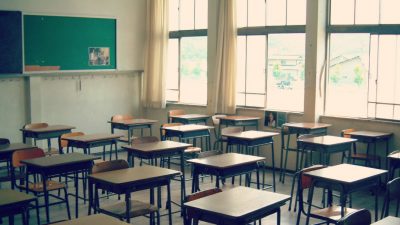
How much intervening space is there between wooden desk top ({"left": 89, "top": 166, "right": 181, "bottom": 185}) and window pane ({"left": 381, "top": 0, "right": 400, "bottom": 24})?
431cm

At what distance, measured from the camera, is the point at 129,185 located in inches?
188

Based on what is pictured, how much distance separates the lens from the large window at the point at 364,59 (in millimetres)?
7773

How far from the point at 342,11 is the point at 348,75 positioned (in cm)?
99

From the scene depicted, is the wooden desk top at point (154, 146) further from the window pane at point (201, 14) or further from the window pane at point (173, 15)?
the window pane at point (173, 15)

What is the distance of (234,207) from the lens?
3.99 m

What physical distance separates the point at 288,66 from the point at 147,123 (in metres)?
2.52

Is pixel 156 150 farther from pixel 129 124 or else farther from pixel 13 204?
pixel 129 124

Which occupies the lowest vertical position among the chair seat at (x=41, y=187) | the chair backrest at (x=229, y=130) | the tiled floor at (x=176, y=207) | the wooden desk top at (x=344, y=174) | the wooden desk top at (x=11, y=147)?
the tiled floor at (x=176, y=207)

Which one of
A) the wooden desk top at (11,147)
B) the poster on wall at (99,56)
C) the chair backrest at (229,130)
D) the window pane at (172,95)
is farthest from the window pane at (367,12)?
the wooden desk top at (11,147)

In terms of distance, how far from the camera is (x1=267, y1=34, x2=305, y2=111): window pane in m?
8.84

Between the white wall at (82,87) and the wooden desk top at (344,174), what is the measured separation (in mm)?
5835

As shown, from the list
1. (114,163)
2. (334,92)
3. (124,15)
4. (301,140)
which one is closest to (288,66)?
(334,92)

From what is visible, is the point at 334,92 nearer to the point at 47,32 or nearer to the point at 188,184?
the point at 188,184

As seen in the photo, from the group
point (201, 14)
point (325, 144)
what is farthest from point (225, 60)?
point (325, 144)
